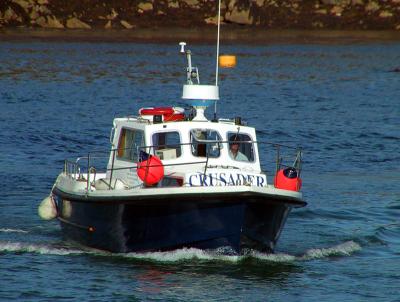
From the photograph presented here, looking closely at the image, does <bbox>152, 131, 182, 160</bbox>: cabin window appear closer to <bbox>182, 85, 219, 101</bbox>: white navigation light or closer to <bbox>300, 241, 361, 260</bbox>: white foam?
<bbox>182, 85, 219, 101</bbox>: white navigation light

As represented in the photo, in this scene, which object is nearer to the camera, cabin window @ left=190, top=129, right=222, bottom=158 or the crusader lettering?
the crusader lettering

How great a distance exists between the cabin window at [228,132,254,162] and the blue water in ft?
6.02

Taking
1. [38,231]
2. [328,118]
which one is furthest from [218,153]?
[328,118]

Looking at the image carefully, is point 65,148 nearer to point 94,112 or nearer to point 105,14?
point 94,112

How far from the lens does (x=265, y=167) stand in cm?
3138

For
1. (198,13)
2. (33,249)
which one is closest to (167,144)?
(33,249)

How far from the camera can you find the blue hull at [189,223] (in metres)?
19.5

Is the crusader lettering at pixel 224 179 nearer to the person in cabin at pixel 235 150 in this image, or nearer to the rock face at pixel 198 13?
the person in cabin at pixel 235 150

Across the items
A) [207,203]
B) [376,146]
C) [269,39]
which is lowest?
[269,39]

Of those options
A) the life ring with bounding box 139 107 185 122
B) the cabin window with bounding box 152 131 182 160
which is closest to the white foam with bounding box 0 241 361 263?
the cabin window with bounding box 152 131 182 160

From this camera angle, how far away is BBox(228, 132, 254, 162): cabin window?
21.1 metres

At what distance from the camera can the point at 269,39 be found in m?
104

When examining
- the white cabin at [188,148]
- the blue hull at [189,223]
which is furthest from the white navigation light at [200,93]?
the blue hull at [189,223]

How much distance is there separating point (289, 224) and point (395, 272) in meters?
4.38
